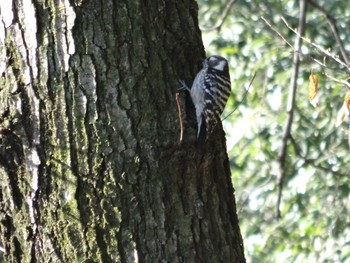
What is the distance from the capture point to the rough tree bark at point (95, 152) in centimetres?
322

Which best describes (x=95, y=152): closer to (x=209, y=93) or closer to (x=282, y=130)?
(x=209, y=93)

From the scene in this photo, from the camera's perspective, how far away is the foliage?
7512 millimetres

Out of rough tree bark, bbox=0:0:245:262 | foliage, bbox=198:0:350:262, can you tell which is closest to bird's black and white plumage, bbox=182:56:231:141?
rough tree bark, bbox=0:0:245:262

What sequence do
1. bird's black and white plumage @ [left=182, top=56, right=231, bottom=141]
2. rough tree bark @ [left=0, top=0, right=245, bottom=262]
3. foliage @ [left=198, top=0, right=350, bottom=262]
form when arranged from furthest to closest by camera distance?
foliage @ [left=198, top=0, right=350, bottom=262]
bird's black and white plumage @ [left=182, top=56, right=231, bottom=141]
rough tree bark @ [left=0, top=0, right=245, bottom=262]

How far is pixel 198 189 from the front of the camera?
11.1 feet

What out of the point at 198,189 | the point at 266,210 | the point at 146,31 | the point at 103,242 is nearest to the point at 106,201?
the point at 103,242

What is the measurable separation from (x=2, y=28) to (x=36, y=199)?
0.65 meters

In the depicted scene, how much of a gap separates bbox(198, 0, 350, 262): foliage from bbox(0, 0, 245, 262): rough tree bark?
3995 mm

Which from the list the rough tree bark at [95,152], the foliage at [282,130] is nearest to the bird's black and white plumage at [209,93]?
the rough tree bark at [95,152]

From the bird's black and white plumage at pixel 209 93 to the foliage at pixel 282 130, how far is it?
231cm

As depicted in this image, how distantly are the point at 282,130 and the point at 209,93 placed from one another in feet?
9.14

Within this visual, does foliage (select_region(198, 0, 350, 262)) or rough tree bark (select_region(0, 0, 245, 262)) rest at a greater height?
foliage (select_region(198, 0, 350, 262))

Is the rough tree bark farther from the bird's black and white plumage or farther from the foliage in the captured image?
the foliage

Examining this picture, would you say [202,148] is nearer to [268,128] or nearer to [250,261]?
[268,128]
